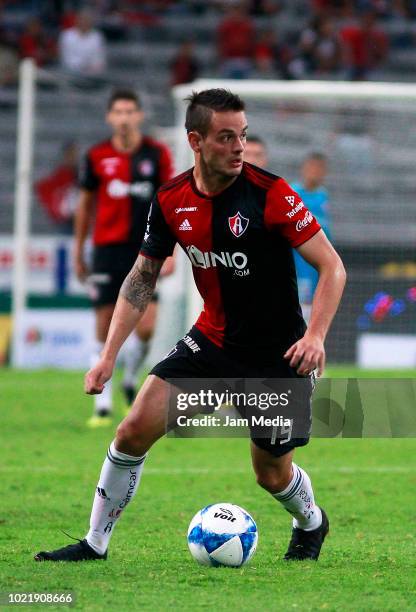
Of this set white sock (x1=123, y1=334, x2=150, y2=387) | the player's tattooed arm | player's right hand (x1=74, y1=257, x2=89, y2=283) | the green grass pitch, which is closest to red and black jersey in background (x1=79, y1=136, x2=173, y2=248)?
player's right hand (x1=74, y1=257, x2=89, y2=283)

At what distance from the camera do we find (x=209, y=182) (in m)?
5.55

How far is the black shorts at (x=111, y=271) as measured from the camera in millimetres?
11367

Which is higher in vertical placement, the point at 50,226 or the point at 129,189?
the point at 129,189

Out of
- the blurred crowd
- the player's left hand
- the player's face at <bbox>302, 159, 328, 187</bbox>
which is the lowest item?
the player's left hand

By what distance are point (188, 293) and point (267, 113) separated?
249cm

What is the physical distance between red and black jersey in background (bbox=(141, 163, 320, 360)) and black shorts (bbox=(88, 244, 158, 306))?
5625 mm

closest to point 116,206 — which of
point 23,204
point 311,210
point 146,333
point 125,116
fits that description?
point 125,116

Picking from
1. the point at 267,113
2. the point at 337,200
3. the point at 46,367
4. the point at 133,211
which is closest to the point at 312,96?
the point at 267,113

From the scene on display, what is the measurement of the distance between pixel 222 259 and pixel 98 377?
74 centimetres

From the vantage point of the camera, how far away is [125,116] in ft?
35.9

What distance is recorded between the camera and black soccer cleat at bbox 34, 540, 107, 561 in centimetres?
571

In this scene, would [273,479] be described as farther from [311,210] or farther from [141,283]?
[311,210]

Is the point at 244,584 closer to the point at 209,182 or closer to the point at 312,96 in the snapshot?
the point at 209,182

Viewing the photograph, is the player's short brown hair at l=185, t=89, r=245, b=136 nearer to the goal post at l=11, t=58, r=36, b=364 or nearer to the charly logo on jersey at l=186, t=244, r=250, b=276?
the charly logo on jersey at l=186, t=244, r=250, b=276
